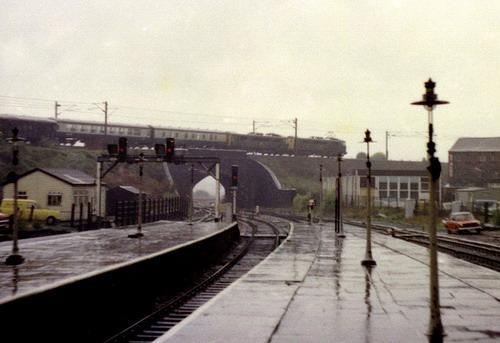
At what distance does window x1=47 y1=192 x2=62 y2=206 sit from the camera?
53.0m

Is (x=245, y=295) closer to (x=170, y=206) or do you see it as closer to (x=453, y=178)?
(x=170, y=206)

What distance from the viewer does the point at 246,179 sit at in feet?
332

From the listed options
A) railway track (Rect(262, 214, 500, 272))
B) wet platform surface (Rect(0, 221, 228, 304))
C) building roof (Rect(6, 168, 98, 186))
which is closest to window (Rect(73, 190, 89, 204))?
building roof (Rect(6, 168, 98, 186))

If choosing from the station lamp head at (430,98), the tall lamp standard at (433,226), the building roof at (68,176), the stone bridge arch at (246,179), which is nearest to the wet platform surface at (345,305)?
the tall lamp standard at (433,226)

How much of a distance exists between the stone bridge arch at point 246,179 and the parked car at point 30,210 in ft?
136

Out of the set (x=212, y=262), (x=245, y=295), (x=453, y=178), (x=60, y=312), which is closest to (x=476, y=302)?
(x=245, y=295)

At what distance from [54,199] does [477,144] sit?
245 ft

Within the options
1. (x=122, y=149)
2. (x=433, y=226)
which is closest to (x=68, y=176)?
(x=122, y=149)

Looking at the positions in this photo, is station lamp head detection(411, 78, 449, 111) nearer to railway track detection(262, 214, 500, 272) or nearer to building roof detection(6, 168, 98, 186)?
railway track detection(262, 214, 500, 272)

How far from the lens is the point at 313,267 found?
23438 millimetres

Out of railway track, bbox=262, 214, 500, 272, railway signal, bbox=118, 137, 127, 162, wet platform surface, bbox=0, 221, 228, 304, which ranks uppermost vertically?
railway signal, bbox=118, 137, 127, 162

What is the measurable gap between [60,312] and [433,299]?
25.2ft

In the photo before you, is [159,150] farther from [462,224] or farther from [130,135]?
[130,135]

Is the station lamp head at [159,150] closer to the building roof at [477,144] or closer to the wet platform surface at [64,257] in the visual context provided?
the wet platform surface at [64,257]
